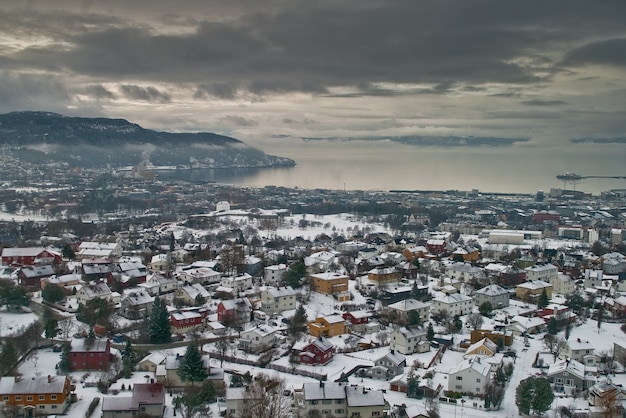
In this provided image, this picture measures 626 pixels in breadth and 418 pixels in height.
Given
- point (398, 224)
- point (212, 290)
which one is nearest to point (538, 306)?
point (212, 290)

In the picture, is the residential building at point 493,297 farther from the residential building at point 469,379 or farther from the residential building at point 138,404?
the residential building at point 138,404

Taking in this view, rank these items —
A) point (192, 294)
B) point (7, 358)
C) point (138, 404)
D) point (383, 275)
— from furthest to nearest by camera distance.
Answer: point (383, 275) < point (192, 294) < point (7, 358) < point (138, 404)

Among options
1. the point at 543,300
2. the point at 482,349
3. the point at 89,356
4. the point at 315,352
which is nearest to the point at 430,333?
the point at 482,349

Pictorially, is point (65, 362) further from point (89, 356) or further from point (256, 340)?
point (256, 340)

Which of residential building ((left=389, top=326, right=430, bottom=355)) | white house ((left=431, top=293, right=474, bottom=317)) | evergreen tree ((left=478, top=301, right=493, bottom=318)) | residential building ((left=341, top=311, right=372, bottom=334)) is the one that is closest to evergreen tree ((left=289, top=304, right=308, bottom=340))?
residential building ((left=341, top=311, right=372, bottom=334))

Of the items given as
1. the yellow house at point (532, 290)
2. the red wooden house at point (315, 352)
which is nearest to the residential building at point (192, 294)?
the red wooden house at point (315, 352)
